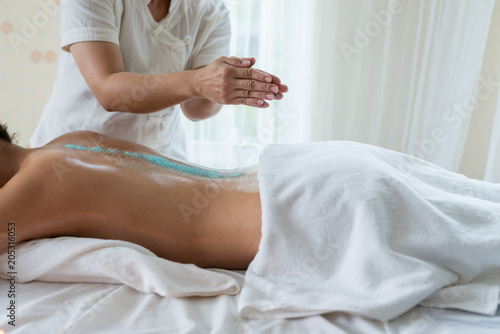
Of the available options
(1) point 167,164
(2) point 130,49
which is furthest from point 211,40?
(1) point 167,164

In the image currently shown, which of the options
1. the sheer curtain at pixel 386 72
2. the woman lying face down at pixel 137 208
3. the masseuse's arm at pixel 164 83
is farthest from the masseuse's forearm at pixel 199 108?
the sheer curtain at pixel 386 72

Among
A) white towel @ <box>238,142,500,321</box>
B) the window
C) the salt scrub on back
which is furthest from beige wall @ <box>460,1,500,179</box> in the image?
the salt scrub on back

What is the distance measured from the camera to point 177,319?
35.9 inches

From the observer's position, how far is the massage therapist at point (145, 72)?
3.82 feet

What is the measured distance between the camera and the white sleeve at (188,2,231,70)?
5.84 ft

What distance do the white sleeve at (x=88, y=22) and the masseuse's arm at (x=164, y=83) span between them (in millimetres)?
22

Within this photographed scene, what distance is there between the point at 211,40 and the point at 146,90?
2.02 ft

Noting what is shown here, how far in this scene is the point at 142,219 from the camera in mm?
1166

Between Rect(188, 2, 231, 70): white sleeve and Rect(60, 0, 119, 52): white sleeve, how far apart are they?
16.6 inches

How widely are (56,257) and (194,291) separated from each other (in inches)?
13.3

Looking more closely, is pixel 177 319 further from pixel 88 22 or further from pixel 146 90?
pixel 88 22

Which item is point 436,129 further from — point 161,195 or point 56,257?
point 56,257

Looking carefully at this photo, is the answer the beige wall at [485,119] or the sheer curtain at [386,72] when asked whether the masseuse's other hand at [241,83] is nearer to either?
the sheer curtain at [386,72]

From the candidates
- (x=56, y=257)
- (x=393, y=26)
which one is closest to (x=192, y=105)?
(x=56, y=257)
